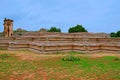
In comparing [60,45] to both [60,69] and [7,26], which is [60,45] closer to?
[60,69]

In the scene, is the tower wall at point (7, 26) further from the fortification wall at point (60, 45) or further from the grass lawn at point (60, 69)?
the grass lawn at point (60, 69)

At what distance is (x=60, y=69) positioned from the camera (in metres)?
9.74

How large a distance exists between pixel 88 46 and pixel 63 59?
355cm

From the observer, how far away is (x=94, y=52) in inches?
579

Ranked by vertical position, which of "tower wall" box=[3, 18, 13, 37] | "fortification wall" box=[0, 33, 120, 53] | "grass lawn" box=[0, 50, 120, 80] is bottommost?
"grass lawn" box=[0, 50, 120, 80]

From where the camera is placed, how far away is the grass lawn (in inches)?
348

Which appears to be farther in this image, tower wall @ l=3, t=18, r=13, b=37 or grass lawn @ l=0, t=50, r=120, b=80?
tower wall @ l=3, t=18, r=13, b=37

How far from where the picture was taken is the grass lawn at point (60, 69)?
29.0 ft

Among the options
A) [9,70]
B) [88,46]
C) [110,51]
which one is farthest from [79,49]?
[9,70]

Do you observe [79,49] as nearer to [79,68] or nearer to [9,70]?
[79,68]

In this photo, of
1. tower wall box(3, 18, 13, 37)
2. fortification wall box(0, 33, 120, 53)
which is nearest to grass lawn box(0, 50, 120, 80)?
fortification wall box(0, 33, 120, 53)

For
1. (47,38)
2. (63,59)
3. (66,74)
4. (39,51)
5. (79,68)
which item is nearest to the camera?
(66,74)

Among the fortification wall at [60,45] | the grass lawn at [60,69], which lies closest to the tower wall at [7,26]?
the fortification wall at [60,45]

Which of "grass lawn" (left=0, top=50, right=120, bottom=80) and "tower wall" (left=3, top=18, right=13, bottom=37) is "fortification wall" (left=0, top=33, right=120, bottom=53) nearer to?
"grass lawn" (left=0, top=50, right=120, bottom=80)
